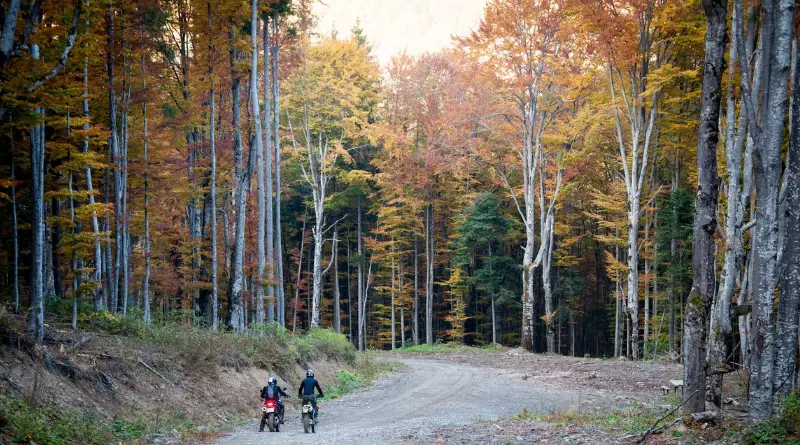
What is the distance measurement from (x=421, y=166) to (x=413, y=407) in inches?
1026

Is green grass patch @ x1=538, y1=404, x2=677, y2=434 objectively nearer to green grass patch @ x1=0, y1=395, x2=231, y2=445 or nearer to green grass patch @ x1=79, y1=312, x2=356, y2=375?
green grass patch @ x1=0, y1=395, x2=231, y2=445

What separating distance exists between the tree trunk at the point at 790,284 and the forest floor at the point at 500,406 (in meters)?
1.60

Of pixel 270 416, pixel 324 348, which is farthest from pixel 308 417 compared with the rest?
pixel 324 348

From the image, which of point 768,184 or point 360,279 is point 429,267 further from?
point 768,184

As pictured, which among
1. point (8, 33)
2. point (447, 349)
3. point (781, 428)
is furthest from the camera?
point (447, 349)

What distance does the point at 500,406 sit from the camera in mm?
15047

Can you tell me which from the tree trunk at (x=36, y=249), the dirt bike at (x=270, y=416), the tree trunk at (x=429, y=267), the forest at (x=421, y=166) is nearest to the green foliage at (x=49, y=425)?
the tree trunk at (x=36, y=249)

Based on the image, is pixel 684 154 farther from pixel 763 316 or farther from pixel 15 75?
pixel 15 75

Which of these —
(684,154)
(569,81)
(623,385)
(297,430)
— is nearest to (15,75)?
(297,430)

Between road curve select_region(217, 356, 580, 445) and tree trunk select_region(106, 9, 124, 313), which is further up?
tree trunk select_region(106, 9, 124, 313)

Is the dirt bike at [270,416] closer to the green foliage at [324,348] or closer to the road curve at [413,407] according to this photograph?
the road curve at [413,407]

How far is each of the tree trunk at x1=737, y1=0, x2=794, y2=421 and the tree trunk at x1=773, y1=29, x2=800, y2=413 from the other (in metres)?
0.11

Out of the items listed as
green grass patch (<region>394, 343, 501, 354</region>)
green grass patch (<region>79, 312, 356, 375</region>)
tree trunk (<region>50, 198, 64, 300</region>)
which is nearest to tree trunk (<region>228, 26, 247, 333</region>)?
green grass patch (<region>79, 312, 356, 375</region>)

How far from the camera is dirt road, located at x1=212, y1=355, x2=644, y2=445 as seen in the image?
10.9 metres
